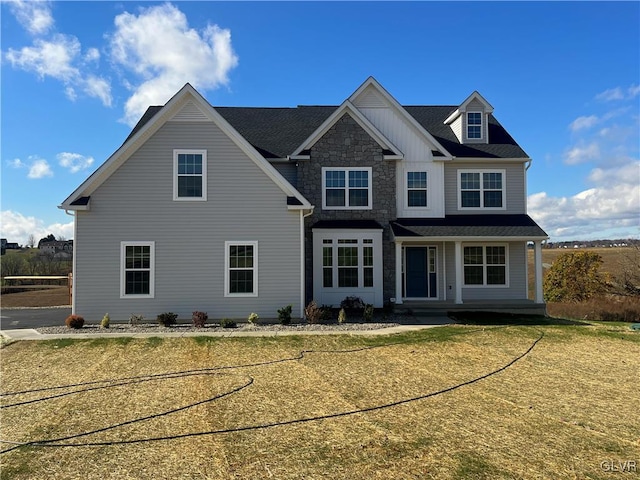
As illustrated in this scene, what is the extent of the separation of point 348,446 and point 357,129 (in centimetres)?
1469

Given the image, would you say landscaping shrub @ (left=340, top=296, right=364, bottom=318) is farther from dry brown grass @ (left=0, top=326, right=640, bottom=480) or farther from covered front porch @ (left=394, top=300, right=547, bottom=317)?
dry brown grass @ (left=0, top=326, right=640, bottom=480)

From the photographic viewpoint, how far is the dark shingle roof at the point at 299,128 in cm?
1975

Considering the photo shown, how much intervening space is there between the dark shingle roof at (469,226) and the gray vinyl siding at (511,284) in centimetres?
105

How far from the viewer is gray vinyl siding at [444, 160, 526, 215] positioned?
19.7 meters

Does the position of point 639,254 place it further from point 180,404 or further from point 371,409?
point 180,404

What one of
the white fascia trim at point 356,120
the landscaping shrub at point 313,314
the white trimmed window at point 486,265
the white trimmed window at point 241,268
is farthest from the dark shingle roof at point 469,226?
the white trimmed window at point 241,268

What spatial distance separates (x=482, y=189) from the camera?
1977 cm

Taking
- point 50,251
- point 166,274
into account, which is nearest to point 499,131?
point 166,274

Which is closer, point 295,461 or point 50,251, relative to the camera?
point 295,461

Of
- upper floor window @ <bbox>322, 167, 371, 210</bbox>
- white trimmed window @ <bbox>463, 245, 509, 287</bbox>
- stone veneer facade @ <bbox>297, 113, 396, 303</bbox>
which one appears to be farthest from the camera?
white trimmed window @ <bbox>463, 245, 509, 287</bbox>

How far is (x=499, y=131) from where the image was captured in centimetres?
2116

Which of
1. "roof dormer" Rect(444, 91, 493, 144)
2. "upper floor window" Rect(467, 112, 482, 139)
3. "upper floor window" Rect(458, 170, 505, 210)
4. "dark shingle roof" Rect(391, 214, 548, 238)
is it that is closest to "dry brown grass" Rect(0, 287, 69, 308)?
"dark shingle roof" Rect(391, 214, 548, 238)

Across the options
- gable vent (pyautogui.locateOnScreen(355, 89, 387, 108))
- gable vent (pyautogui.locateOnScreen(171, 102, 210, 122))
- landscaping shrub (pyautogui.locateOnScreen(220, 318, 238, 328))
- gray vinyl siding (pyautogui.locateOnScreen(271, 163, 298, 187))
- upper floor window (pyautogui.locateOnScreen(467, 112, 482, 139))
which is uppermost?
gable vent (pyautogui.locateOnScreen(355, 89, 387, 108))

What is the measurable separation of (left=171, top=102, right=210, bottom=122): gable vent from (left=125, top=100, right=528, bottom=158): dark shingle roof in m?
3.56
